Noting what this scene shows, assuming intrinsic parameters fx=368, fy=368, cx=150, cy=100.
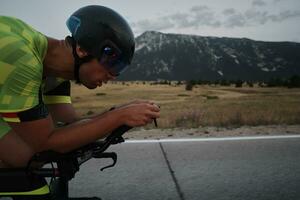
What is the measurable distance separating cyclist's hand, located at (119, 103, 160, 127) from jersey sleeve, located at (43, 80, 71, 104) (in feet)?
3.10

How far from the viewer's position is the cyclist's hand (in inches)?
79.3

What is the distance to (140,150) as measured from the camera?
6191 mm

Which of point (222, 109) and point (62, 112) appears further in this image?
point (222, 109)

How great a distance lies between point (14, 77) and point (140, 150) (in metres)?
4.45

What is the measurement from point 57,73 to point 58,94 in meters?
0.43

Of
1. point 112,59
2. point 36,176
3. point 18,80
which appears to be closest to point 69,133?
point 36,176

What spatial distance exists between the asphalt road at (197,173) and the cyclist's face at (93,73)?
6.64ft

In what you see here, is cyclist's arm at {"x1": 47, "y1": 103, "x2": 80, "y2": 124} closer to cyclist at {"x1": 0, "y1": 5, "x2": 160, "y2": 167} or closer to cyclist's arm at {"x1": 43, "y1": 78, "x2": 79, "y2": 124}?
cyclist's arm at {"x1": 43, "y1": 78, "x2": 79, "y2": 124}

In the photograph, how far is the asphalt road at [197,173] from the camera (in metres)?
4.11

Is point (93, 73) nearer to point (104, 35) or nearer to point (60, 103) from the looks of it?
point (104, 35)

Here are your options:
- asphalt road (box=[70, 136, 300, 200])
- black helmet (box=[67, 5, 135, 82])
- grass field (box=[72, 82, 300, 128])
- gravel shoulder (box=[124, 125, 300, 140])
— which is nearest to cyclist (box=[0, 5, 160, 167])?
black helmet (box=[67, 5, 135, 82])

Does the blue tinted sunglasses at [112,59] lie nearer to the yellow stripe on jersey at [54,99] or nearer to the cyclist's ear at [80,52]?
the cyclist's ear at [80,52]

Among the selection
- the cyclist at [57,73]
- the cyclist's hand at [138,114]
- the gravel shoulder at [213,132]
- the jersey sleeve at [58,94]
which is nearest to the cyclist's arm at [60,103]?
the jersey sleeve at [58,94]

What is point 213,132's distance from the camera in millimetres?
7898
